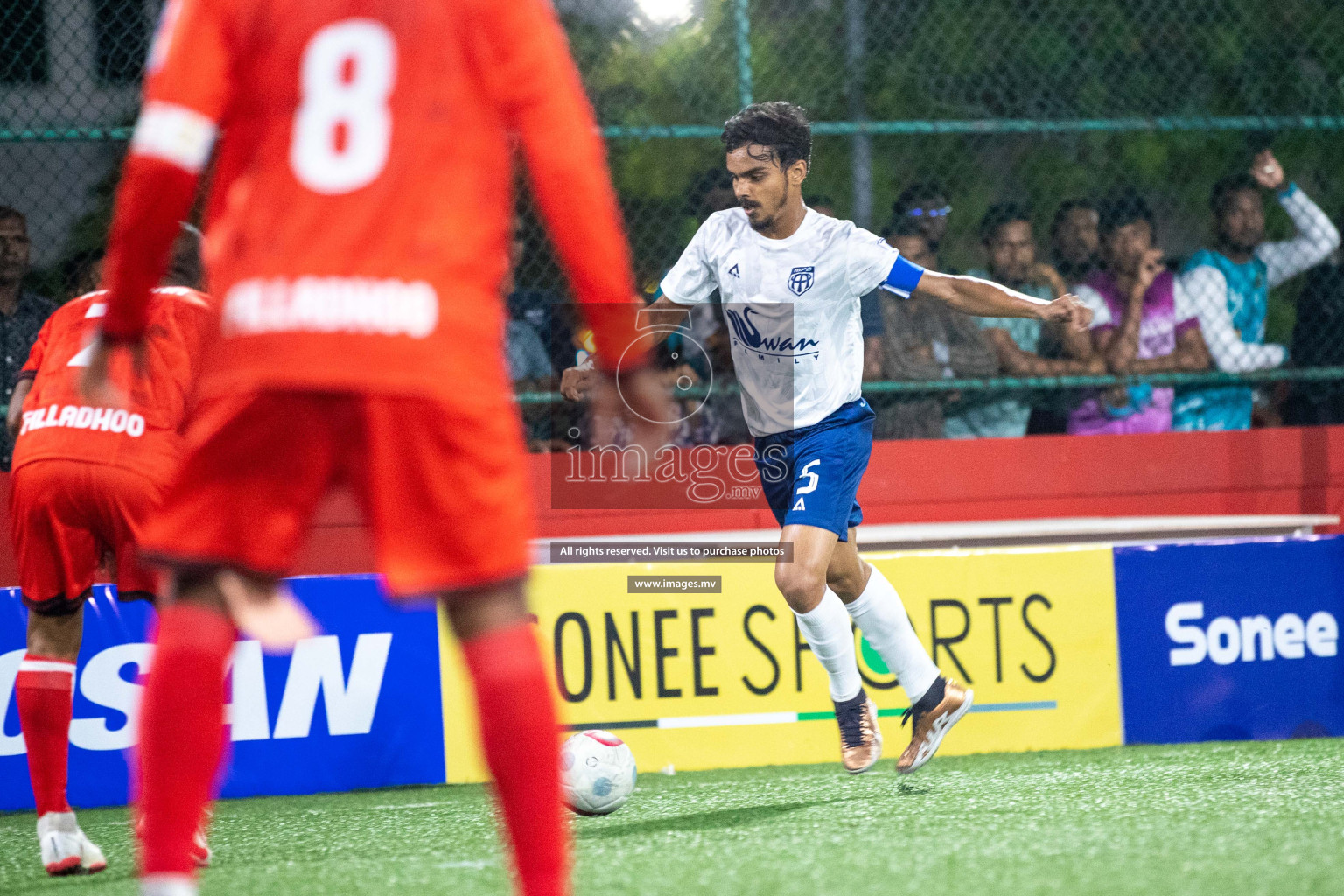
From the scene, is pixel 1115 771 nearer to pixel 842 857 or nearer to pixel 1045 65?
pixel 842 857

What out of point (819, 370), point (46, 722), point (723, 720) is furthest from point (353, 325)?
point (723, 720)

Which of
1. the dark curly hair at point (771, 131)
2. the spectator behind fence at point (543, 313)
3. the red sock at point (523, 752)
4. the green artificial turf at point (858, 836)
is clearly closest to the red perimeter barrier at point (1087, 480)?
the spectator behind fence at point (543, 313)

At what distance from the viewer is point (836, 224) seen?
482 centimetres

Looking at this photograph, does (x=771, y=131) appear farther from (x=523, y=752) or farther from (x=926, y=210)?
(x=523, y=752)

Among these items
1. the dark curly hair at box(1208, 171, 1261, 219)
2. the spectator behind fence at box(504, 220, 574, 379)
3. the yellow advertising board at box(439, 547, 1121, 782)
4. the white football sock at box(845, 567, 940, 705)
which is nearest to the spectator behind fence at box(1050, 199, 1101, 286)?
the dark curly hair at box(1208, 171, 1261, 219)

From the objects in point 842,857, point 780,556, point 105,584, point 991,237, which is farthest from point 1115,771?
point 105,584

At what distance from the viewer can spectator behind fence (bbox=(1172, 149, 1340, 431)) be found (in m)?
7.00

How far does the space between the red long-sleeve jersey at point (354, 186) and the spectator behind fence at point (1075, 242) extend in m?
5.32

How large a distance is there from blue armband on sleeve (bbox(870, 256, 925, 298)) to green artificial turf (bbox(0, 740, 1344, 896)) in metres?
1.55

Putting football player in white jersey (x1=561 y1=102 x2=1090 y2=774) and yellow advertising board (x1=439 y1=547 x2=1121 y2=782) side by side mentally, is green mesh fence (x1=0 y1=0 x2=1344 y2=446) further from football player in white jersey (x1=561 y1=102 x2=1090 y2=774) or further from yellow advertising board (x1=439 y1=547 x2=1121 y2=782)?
football player in white jersey (x1=561 y1=102 x2=1090 y2=774)

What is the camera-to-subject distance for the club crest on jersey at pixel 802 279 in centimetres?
473

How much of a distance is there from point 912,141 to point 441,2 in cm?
577

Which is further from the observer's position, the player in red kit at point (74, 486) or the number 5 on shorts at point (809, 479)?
the number 5 on shorts at point (809, 479)

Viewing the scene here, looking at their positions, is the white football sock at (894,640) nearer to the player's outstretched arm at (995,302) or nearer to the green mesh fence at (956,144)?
the player's outstretched arm at (995,302)
